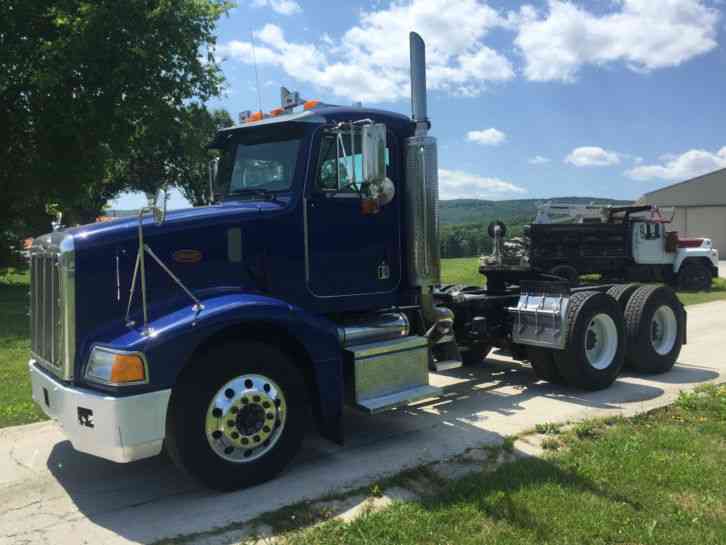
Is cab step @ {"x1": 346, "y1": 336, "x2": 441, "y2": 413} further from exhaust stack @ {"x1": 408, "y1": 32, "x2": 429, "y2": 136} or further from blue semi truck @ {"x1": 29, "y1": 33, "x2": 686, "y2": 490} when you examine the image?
exhaust stack @ {"x1": 408, "y1": 32, "x2": 429, "y2": 136}

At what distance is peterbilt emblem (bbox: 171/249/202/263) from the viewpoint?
15.8 feet

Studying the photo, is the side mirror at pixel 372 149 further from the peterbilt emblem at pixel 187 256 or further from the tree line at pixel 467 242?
the tree line at pixel 467 242

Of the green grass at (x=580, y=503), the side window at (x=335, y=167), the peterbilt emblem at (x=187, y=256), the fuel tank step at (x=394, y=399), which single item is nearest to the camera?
the green grass at (x=580, y=503)

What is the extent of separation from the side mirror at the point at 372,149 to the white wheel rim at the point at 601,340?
12.5 feet

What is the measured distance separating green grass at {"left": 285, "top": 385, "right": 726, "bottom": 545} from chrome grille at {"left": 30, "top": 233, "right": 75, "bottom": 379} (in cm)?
207

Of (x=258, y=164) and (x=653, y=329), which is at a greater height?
(x=258, y=164)

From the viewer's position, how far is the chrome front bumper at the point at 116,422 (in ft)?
13.4

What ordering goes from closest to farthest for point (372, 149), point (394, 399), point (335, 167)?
point (372, 149)
point (394, 399)
point (335, 167)

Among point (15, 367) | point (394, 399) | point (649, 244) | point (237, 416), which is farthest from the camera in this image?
point (649, 244)

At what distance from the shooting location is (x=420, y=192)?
6094 millimetres

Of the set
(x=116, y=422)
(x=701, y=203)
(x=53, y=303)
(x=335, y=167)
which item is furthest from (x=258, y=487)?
(x=701, y=203)

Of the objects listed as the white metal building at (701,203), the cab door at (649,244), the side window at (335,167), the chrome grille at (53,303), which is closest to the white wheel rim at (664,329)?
the side window at (335,167)

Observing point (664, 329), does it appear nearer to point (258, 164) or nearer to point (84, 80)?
point (258, 164)

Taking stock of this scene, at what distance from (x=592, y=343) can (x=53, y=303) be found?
5.78 m
